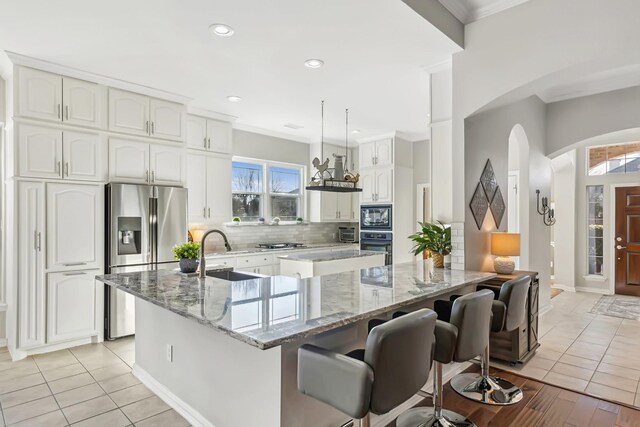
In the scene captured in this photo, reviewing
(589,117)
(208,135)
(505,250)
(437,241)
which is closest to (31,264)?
(208,135)

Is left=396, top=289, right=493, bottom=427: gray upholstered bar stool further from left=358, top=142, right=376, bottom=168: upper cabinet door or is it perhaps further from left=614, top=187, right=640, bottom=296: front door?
left=614, top=187, right=640, bottom=296: front door

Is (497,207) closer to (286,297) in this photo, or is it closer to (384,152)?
(286,297)

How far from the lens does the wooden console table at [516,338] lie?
10.8ft

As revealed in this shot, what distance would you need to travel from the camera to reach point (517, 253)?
3457mm

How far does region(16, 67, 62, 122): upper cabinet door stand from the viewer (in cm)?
347

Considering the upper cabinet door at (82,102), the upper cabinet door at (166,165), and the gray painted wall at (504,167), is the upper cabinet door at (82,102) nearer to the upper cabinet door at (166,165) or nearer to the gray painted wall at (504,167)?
the upper cabinet door at (166,165)

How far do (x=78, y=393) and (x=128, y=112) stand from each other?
286 cm

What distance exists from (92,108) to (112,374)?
8.76 ft

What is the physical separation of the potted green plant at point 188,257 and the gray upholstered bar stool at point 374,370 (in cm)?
162

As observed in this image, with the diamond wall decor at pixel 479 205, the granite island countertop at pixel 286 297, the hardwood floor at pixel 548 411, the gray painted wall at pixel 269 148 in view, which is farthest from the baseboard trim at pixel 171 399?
the gray painted wall at pixel 269 148

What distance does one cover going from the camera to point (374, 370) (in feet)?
5.08

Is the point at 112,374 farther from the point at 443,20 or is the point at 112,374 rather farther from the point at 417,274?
the point at 443,20

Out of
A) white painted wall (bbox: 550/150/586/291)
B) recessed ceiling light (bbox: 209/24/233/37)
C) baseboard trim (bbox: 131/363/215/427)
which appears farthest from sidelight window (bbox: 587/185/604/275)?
baseboard trim (bbox: 131/363/215/427)

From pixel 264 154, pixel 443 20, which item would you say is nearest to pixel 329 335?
pixel 443 20
